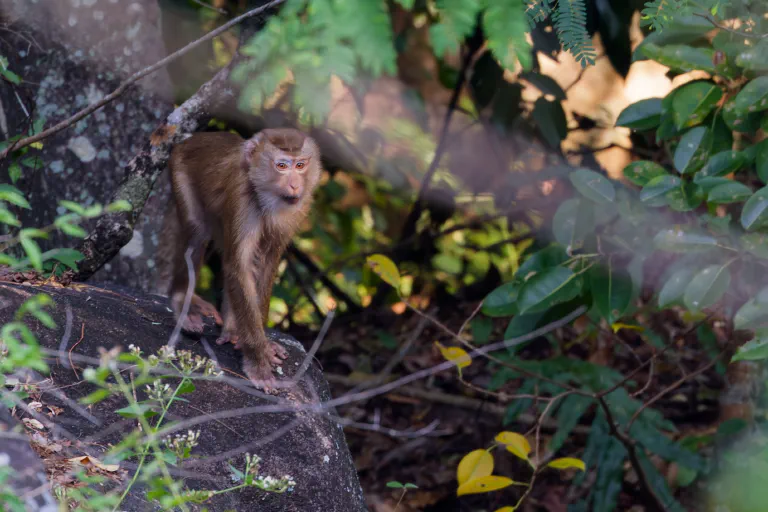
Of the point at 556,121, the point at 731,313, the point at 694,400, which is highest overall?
the point at 556,121

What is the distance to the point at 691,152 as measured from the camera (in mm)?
4176

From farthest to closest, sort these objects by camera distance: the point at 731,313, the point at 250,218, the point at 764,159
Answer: the point at 731,313 → the point at 250,218 → the point at 764,159

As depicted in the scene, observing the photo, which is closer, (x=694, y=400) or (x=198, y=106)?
(x=198, y=106)

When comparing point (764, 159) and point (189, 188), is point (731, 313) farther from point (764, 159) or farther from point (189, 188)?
point (189, 188)

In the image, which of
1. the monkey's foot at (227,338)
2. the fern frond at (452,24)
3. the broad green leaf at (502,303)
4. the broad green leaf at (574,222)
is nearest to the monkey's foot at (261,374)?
the monkey's foot at (227,338)

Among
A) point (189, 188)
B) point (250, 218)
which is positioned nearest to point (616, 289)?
point (250, 218)

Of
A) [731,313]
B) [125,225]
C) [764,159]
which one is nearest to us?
[764,159]

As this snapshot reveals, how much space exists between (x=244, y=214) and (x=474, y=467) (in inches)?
72.5

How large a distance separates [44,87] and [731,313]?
14.8 feet

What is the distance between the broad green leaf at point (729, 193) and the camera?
392 centimetres

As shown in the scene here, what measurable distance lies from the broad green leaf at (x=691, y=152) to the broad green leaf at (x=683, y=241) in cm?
32

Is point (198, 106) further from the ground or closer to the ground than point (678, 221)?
further from the ground

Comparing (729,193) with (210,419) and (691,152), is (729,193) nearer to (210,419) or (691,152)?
(691,152)

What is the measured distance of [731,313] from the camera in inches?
224
